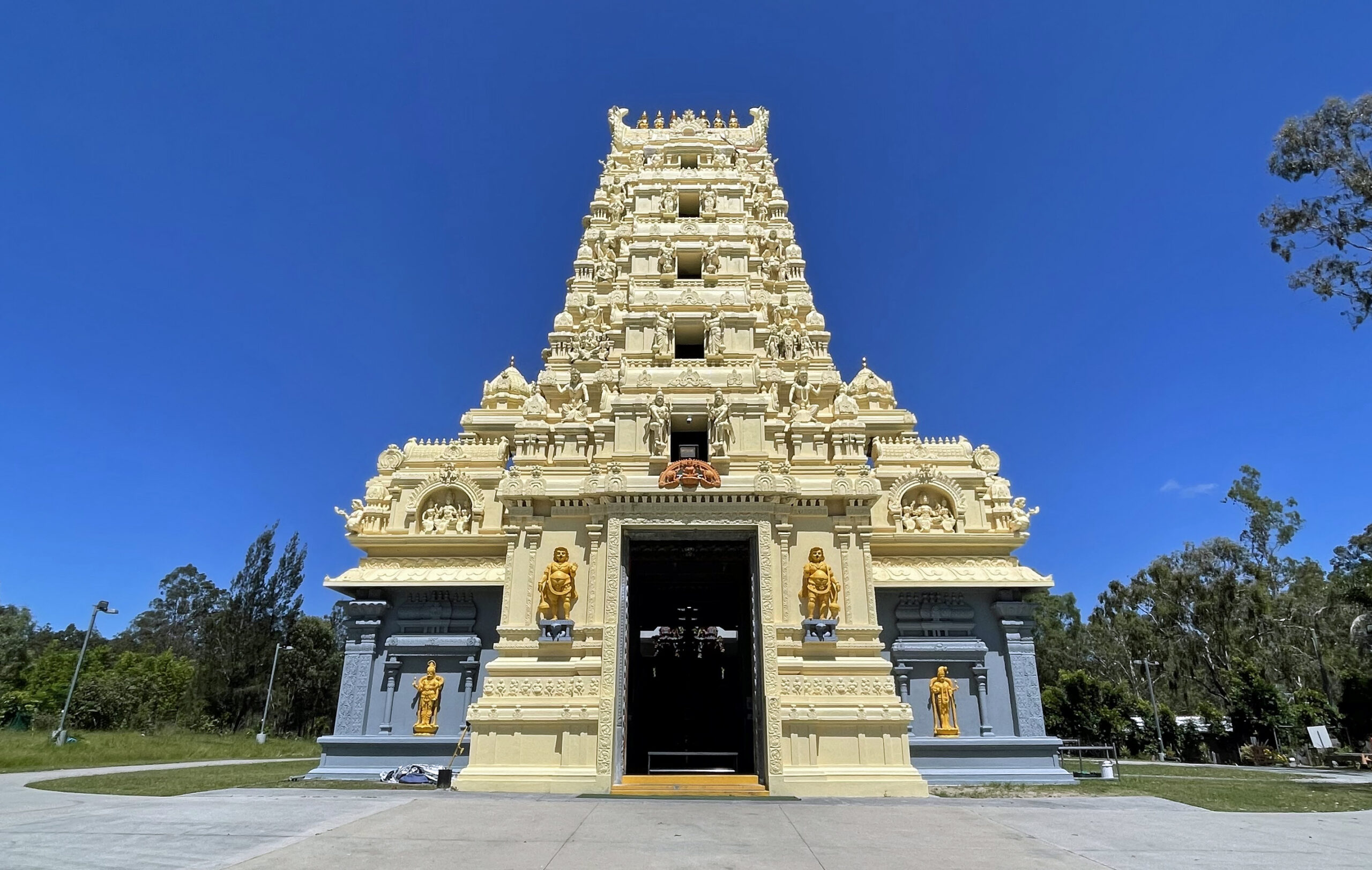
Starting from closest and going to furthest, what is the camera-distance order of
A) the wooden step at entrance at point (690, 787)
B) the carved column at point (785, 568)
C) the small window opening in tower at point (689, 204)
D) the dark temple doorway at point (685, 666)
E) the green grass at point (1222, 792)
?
the green grass at point (1222, 792)
the wooden step at entrance at point (690, 787)
the carved column at point (785, 568)
the dark temple doorway at point (685, 666)
the small window opening in tower at point (689, 204)

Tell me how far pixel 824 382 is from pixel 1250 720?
2522 cm

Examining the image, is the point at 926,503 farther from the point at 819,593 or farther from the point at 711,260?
the point at 711,260

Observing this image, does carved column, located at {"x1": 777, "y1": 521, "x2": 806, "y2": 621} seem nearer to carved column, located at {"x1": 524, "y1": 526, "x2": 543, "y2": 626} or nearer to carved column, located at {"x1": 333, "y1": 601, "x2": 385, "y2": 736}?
carved column, located at {"x1": 524, "y1": 526, "x2": 543, "y2": 626}

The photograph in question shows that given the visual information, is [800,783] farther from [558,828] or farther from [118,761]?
[118,761]

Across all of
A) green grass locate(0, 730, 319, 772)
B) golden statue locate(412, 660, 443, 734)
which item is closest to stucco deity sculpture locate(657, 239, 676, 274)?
golden statue locate(412, 660, 443, 734)

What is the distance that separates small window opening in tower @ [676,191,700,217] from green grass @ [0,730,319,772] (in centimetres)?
2545

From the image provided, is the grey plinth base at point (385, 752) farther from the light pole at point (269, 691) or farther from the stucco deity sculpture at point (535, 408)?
the light pole at point (269, 691)

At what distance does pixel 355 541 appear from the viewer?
20.0 meters

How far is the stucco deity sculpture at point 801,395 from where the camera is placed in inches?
709

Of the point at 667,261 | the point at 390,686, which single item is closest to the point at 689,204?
the point at 667,261

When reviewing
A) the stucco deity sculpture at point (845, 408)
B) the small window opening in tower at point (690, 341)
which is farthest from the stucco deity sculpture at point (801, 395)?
the small window opening in tower at point (690, 341)

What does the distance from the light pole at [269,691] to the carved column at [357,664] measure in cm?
2048

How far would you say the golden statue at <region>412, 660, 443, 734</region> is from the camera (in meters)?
18.0

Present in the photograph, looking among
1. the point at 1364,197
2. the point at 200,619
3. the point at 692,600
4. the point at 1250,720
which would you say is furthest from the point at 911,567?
the point at 200,619
